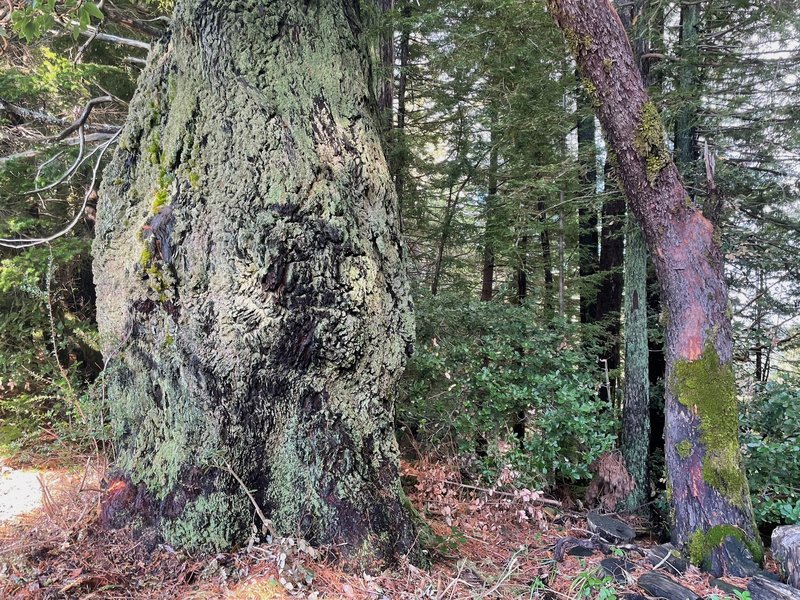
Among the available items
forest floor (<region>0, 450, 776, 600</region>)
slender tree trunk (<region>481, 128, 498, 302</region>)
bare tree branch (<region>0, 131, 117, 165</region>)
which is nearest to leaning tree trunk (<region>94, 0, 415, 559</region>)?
forest floor (<region>0, 450, 776, 600</region>)

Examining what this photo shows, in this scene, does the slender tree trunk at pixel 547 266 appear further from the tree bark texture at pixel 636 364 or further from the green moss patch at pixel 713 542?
the green moss patch at pixel 713 542

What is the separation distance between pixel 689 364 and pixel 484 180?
4.27m

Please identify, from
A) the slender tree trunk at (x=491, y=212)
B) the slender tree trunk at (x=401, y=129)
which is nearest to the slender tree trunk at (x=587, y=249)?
the slender tree trunk at (x=491, y=212)

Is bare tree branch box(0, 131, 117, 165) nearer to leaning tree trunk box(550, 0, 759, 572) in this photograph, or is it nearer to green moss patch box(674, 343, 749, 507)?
leaning tree trunk box(550, 0, 759, 572)

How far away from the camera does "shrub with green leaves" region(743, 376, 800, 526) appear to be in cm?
432

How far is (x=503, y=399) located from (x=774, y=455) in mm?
2855

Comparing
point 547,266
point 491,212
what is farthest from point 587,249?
point 491,212

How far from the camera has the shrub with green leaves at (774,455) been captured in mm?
4324

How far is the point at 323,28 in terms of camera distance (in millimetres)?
2705

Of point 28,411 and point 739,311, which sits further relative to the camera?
point 739,311

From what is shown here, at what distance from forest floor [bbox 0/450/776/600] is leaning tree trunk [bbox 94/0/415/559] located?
A: 15 cm

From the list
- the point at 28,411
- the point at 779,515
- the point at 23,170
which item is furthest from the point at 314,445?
the point at 23,170

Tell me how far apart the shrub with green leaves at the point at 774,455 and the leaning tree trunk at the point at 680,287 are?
1.06 m

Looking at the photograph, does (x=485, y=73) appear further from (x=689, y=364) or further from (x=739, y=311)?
(x=739, y=311)
